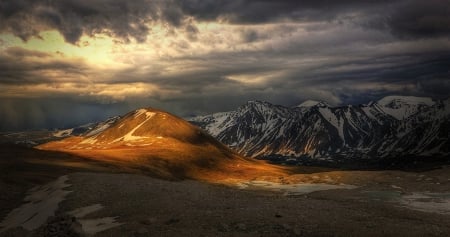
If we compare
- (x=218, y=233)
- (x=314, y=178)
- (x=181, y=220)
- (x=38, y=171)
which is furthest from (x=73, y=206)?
(x=314, y=178)

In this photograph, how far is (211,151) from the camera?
180500 millimetres

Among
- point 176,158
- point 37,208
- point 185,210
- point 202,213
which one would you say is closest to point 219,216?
point 202,213

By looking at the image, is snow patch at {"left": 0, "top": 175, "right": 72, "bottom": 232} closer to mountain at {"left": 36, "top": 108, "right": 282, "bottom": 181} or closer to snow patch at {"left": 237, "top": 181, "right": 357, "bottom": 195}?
snow patch at {"left": 237, "top": 181, "right": 357, "bottom": 195}

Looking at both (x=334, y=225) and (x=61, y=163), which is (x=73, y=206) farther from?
(x=61, y=163)

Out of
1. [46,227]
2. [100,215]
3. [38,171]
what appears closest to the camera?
[46,227]

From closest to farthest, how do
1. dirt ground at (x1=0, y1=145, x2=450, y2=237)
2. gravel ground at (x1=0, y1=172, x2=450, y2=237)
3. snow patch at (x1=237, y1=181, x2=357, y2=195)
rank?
gravel ground at (x1=0, y1=172, x2=450, y2=237), dirt ground at (x1=0, y1=145, x2=450, y2=237), snow patch at (x1=237, y1=181, x2=357, y2=195)

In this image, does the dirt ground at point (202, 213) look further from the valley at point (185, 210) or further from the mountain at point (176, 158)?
the mountain at point (176, 158)

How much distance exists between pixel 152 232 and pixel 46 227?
9.92 m

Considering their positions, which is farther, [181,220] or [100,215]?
[100,215]

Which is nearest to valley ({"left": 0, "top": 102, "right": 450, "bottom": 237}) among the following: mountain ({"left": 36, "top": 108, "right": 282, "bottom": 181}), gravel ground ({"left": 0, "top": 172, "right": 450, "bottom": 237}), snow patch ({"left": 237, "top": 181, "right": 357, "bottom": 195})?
gravel ground ({"left": 0, "top": 172, "right": 450, "bottom": 237})

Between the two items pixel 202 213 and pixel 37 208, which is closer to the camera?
pixel 202 213

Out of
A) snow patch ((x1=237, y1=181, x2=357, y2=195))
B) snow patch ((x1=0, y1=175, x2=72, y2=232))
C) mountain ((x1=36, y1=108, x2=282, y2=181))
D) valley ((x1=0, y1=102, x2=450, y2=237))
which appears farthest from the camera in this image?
mountain ((x1=36, y1=108, x2=282, y2=181))

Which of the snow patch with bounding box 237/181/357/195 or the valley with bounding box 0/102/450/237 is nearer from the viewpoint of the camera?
the valley with bounding box 0/102/450/237

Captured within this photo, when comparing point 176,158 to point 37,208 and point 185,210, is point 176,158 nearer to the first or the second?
point 37,208
